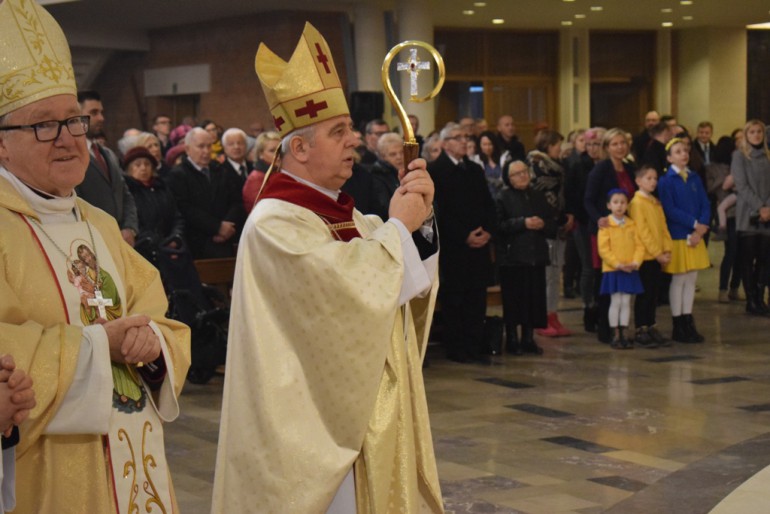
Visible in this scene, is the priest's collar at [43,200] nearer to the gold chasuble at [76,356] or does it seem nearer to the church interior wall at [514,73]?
the gold chasuble at [76,356]

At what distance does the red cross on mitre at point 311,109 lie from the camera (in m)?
3.58

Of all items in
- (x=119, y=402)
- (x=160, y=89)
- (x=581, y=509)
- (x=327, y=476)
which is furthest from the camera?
(x=160, y=89)

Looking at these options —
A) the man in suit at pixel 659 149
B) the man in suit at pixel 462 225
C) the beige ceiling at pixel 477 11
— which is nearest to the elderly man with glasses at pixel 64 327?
the man in suit at pixel 462 225

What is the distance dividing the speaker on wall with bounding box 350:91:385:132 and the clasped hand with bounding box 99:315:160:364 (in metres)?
13.1

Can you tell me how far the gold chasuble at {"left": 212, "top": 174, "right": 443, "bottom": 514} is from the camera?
133 inches

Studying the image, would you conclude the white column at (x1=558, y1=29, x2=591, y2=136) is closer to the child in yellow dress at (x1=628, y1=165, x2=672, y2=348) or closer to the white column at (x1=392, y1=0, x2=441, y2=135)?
the white column at (x1=392, y1=0, x2=441, y2=135)

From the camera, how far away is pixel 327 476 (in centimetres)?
338

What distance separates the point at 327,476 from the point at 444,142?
234 inches

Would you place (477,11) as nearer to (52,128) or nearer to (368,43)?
(368,43)

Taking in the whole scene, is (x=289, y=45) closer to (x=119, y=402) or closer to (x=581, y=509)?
(x=581, y=509)

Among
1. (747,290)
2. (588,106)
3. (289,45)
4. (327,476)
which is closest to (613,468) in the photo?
(327,476)

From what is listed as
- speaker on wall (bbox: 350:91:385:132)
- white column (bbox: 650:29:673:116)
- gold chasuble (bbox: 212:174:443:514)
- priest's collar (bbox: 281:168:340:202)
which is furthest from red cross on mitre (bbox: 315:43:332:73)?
white column (bbox: 650:29:673:116)

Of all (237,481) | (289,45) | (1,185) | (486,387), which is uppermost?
(289,45)

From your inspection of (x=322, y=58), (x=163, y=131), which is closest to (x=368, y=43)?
(x=163, y=131)
